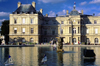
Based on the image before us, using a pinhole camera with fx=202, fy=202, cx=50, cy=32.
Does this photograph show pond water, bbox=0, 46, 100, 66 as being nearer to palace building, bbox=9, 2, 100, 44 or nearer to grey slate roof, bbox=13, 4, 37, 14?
palace building, bbox=9, 2, 100, 44

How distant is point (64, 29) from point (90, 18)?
12.7 metres

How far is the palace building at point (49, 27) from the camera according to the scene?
222 feet

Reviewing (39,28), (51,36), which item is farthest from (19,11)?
(51,36)

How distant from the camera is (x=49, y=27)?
242 feet

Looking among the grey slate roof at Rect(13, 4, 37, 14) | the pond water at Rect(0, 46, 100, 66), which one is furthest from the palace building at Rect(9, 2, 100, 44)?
the pond water at Rect(0, 46, 100, 66)

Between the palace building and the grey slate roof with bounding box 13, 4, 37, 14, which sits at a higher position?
the grey slate roof with bounding box 13, 4, 37, 14

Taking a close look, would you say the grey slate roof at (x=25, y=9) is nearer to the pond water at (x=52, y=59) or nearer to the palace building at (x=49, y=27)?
the palace building at (x=49, y=27)

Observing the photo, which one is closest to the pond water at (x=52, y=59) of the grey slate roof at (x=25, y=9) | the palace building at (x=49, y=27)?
the palace building at (x=49, y=27)

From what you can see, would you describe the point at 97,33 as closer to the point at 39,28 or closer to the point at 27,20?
the point at 39,28

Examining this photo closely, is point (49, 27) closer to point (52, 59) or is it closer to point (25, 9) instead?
point (25, 9)

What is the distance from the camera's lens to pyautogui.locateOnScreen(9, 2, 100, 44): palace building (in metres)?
67.8

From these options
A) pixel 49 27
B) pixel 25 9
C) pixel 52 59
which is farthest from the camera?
pixel 49 27

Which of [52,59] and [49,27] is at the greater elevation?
[49,27]

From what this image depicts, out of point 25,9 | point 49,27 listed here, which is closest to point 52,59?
point 25,9
